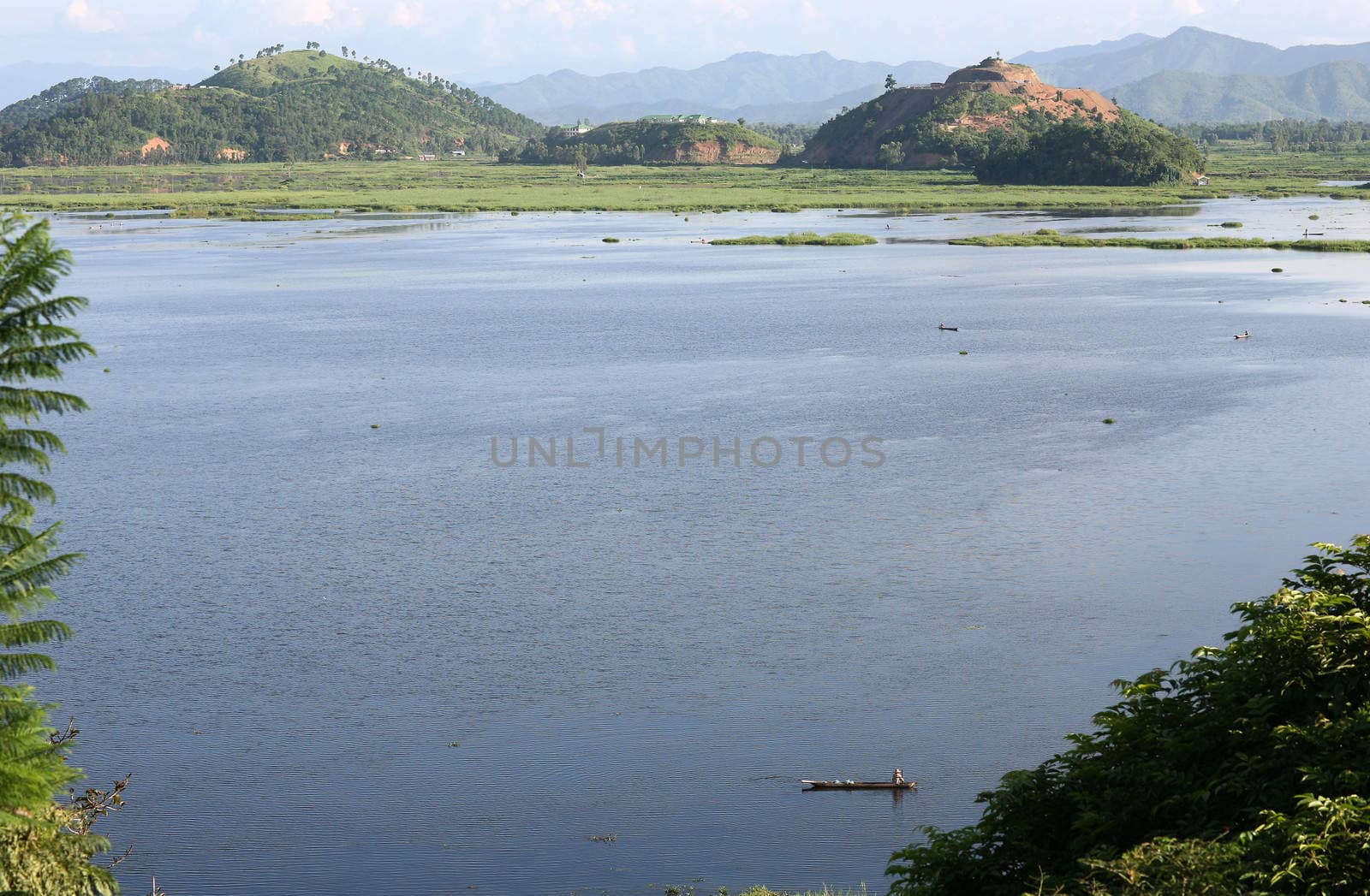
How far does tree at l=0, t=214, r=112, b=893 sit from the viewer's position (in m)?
10.1

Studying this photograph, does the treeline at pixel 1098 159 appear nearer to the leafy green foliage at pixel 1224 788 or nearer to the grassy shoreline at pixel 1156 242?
the grassy shoreline at pixel 1156 242

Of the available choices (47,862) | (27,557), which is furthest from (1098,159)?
(47,862)

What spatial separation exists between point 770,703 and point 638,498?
1098 cm

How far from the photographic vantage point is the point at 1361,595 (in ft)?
41.3

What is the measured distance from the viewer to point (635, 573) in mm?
25609

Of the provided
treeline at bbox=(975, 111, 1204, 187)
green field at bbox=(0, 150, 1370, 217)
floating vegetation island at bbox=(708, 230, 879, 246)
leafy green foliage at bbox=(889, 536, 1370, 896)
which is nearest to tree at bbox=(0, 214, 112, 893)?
leafy green foliage at bbox=(889, 536, 1370, 896)

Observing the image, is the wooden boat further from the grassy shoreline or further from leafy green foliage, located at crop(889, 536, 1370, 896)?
the grassy shoreline

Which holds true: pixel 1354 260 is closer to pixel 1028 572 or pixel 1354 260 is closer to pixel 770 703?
pixel 1028 572

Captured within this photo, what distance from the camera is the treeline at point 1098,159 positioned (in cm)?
14975

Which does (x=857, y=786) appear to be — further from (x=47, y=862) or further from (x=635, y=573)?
(x=47, y=862)

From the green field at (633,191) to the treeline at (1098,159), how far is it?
267 cm

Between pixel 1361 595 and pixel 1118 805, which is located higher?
pixel 1361 595

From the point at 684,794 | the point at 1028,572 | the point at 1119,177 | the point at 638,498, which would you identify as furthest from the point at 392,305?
the point at 1119,177

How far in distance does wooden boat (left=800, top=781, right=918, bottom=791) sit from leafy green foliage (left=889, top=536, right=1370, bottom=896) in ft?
14.6
